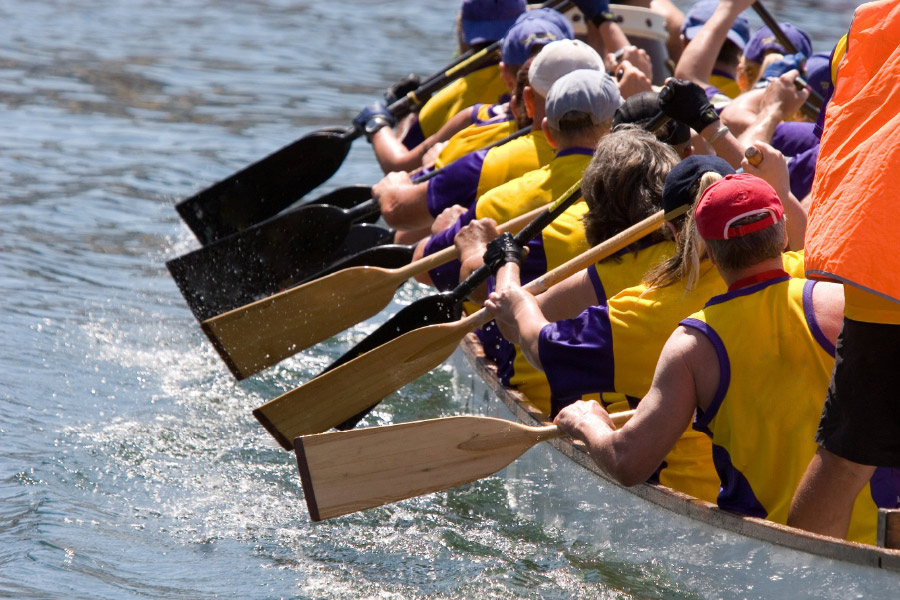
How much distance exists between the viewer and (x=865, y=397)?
98.8 inches

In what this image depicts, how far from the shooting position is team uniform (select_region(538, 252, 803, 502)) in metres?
3.07

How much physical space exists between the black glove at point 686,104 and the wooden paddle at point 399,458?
1.24 meters

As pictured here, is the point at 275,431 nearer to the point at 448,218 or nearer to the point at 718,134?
the point at 448,218

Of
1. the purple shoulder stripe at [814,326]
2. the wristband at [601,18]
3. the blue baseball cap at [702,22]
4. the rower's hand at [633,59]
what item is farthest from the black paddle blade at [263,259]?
the purple shoulder stripe at [814,326]

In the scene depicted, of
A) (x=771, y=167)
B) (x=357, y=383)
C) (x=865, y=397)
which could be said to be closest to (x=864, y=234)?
(x=865, y=397)

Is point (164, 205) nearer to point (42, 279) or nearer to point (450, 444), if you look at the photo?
point (42, 279)

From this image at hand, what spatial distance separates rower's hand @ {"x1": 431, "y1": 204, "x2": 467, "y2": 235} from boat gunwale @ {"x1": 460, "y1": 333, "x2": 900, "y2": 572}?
0.96 meters

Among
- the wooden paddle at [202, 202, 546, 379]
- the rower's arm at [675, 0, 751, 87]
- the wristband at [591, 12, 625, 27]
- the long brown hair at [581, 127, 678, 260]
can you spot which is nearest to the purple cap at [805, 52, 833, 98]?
the rower's arm at [675, 0, 751, 87]

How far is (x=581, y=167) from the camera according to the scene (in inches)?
165

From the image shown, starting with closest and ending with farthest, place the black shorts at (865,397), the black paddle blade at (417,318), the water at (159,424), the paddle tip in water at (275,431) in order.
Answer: the black shorts at (865,397) < the water at (159,424) < the paddle tip in water at (275,431) < the black paddle blade at (417,318)

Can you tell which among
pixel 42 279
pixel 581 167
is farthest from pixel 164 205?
pixel 581 167

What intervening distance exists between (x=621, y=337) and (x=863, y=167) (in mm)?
897

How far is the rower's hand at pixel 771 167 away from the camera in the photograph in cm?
377

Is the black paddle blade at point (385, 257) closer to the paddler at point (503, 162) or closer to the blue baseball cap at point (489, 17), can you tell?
the paddler at point (503, 162)
